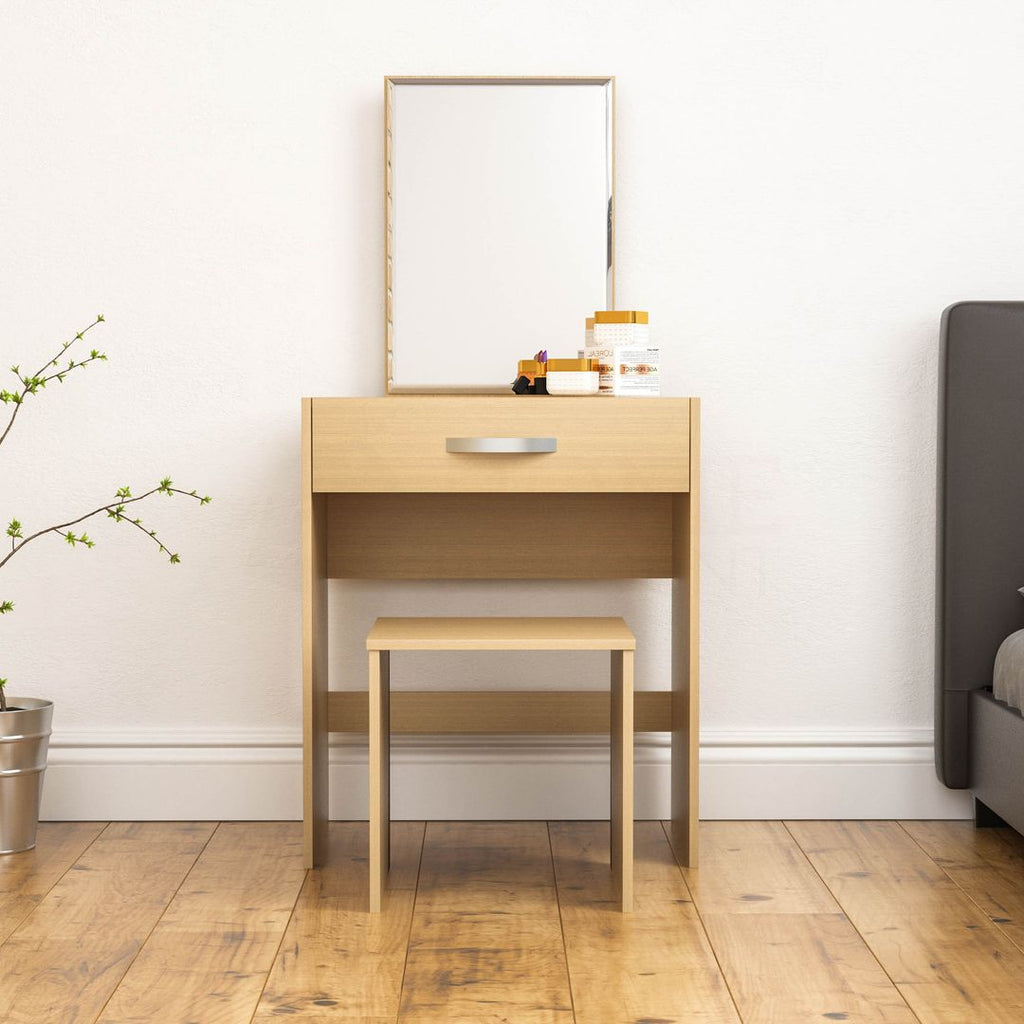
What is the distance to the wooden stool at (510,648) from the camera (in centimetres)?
189

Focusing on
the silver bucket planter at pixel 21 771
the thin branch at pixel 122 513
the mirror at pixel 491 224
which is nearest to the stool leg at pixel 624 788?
the mirror at pixel 491 224

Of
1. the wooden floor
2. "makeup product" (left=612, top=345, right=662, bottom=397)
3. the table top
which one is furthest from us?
"makeup product" (left=612, top=345, right=662, bottom=397)

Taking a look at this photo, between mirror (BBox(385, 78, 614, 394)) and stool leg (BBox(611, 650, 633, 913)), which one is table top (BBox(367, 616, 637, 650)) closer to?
stool leg (BBox(611, 650, 633, 913))

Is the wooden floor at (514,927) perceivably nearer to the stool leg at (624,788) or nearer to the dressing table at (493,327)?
the stool leg at (624,788)

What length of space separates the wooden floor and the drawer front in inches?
27.6

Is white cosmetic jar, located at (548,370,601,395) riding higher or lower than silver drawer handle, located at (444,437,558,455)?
higher

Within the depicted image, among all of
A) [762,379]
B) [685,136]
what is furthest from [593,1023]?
[685,136]

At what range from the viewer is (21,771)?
2170 mm

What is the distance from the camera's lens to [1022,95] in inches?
93.9

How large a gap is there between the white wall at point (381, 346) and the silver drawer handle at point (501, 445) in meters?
0.45

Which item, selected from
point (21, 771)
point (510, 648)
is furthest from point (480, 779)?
point (21, 771)

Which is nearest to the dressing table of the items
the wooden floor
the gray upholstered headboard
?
the wooden floor

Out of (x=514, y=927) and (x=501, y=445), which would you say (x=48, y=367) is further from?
(x=514, y=927)

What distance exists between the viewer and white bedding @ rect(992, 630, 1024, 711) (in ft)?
6.81
